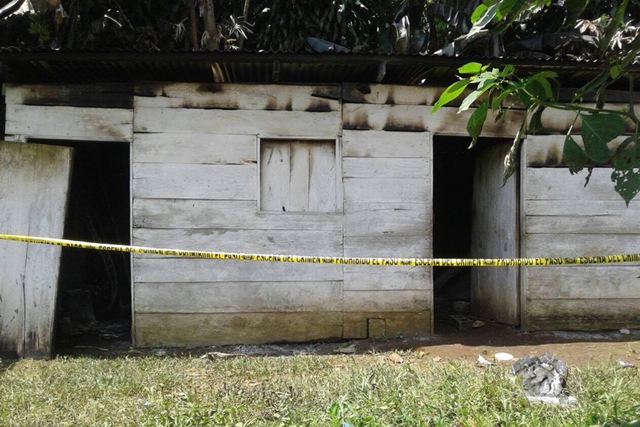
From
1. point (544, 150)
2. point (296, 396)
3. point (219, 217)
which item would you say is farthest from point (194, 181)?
point (544, 150)

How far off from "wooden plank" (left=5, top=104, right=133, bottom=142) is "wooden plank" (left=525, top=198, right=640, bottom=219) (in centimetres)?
434

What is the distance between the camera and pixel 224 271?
5.80 meters

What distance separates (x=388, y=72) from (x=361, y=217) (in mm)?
1505

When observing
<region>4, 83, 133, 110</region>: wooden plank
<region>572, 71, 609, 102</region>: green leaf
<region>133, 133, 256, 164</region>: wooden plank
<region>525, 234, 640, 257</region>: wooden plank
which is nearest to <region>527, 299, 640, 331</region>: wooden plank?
<region>525, 234, 640, 257</region>: wooden plank

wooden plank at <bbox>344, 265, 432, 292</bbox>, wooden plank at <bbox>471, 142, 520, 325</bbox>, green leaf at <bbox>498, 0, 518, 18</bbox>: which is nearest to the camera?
green leaf at <bbox>498, 0, 518, 18</bbox>

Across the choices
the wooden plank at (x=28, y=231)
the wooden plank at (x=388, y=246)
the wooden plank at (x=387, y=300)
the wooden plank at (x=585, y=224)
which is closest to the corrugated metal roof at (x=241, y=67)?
the wooden plank at (x=28, y=231)

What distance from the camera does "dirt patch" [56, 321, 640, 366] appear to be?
5332 millimetres

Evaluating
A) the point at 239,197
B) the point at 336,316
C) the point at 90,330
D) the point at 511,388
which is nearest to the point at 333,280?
the point at 336,316

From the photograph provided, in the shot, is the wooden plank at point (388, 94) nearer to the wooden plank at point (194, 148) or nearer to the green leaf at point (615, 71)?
the wooden plank at point (194, 148)

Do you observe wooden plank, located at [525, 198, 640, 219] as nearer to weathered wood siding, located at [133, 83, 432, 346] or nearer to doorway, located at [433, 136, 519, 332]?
doorway, located at [433, 136, 519, 332]

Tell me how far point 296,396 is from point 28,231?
130 inches

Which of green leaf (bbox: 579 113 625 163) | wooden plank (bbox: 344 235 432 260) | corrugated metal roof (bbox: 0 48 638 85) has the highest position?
corrugated metal roof (bbox: 0 48 638 85)

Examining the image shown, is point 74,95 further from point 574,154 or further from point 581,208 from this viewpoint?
point 581,208

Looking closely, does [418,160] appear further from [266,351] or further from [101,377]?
[101,377]
